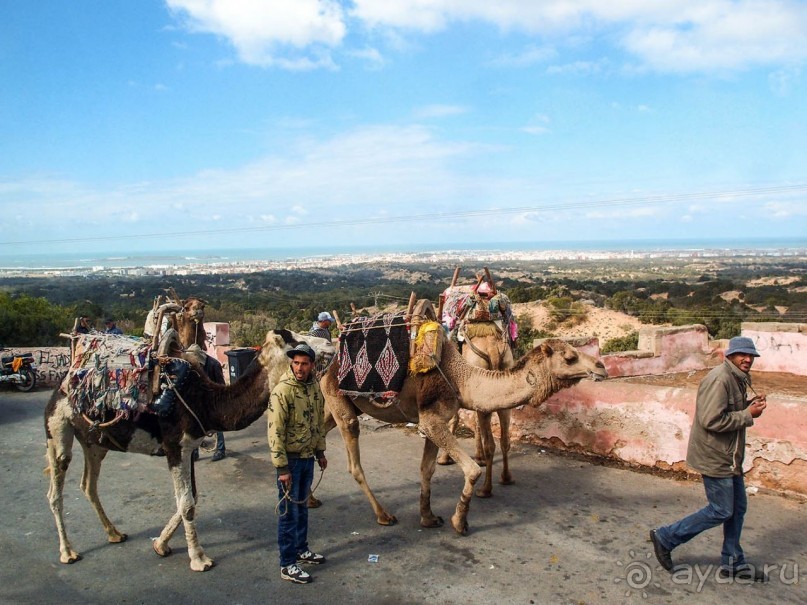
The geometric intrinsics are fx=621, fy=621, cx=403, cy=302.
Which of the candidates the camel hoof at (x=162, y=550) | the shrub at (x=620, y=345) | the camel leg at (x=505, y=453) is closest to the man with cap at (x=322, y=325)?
the camel leg at (x=505, y=453)

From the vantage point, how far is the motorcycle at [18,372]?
13789mm

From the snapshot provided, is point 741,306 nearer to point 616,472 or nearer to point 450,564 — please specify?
point 616,472

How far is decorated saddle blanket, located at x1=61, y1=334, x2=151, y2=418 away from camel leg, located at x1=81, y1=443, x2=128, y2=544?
2.18 feet

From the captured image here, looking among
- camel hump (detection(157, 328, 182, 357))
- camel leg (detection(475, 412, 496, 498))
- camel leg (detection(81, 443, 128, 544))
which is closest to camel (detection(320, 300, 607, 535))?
camel leg (detection(475, 412, 496, 498))

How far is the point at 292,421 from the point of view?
500 cm

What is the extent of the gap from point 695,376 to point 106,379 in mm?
12049

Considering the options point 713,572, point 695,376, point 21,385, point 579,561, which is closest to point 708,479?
point 713,572

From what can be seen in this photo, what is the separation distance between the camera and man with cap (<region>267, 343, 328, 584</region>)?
4.93m

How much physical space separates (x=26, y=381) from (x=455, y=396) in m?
11.7

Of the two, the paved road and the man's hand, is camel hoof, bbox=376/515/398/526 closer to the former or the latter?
the paved road

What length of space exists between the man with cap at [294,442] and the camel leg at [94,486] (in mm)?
1968

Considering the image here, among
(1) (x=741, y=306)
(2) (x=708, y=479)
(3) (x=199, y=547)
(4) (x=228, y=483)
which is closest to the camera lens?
(2) (x=708, y=479)

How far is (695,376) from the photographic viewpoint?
44.4 ft

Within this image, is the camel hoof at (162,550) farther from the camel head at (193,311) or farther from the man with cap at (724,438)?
the man with cap at (724,438)
